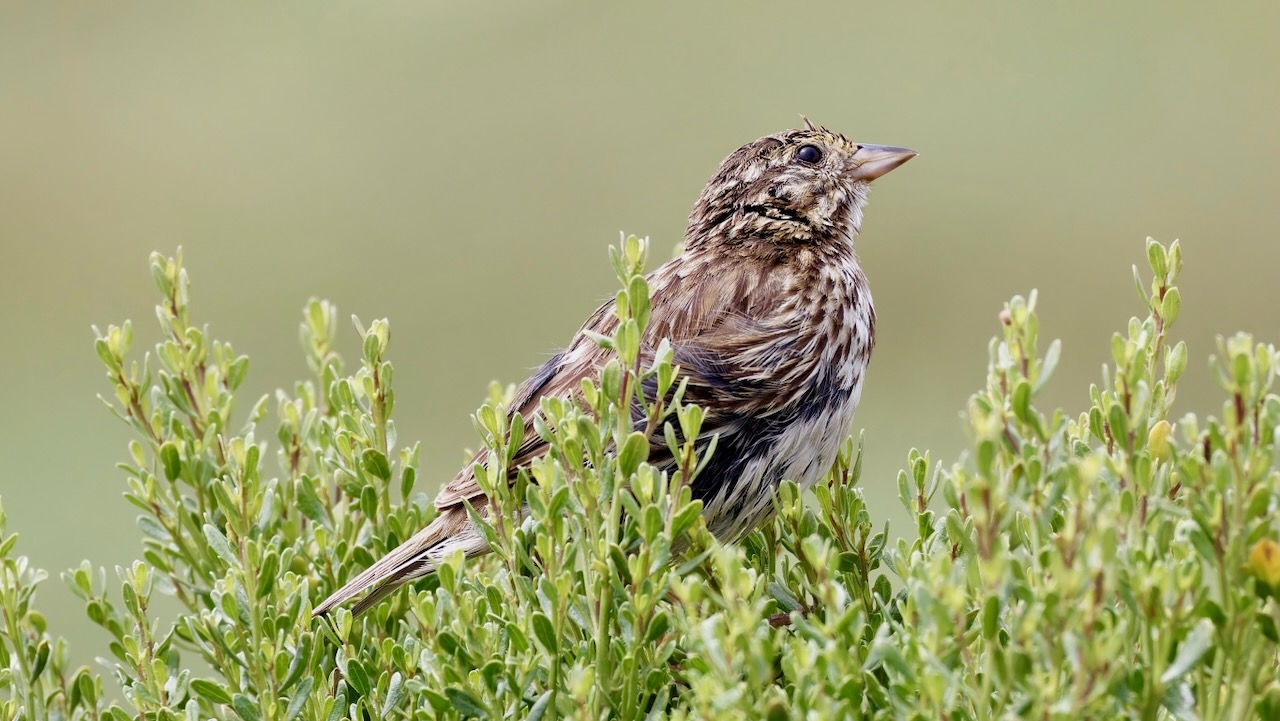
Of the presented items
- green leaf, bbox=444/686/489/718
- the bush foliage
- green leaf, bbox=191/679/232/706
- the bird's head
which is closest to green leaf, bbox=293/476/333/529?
the bush foliage

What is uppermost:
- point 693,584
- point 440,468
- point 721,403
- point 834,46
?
point 834,46

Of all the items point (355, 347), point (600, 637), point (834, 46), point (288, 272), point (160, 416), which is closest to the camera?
point (600, 637)

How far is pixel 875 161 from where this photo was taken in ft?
13.4

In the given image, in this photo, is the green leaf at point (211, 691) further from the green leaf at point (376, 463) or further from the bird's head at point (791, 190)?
the bird's head at point (791, 190)

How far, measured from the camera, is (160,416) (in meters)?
2.66

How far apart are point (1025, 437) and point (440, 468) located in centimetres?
924

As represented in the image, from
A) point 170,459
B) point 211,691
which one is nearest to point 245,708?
point 211,691

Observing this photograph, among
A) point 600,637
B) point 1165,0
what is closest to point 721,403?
point 600,637

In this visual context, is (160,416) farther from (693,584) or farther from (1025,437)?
(1025,437)

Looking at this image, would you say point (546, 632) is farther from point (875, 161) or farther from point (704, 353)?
point (875, 161)

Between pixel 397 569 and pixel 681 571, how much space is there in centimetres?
78

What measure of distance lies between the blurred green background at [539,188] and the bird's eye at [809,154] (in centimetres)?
625

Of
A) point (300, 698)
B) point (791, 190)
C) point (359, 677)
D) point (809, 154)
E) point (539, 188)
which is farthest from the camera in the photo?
point (539, 188)

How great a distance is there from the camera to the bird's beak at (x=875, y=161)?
13.3ft
